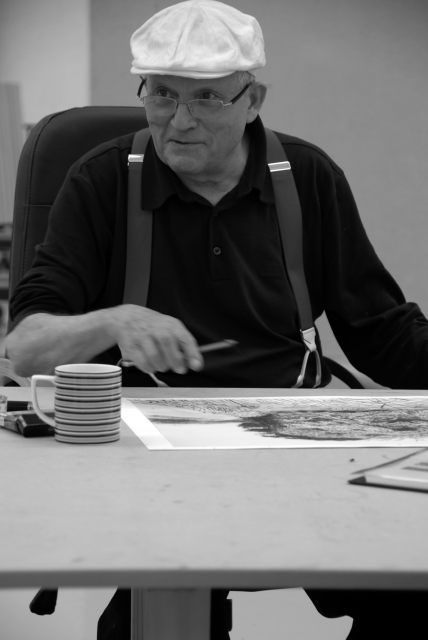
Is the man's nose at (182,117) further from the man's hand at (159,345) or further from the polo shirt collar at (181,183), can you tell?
the man's hand at (159,345)

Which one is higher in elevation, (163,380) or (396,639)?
(163,380)

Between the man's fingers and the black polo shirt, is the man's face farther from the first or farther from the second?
the man's fingers

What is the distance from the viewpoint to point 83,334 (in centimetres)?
117

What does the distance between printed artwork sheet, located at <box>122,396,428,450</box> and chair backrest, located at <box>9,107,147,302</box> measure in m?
0.60

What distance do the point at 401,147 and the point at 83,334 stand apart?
305 centimetres

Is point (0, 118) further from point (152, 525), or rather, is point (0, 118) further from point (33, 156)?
point (152, 525)

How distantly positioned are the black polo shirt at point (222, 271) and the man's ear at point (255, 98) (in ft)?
0.20

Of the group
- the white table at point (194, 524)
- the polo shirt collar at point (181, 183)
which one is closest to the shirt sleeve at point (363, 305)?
the polo shirt collar at point (181, 183)

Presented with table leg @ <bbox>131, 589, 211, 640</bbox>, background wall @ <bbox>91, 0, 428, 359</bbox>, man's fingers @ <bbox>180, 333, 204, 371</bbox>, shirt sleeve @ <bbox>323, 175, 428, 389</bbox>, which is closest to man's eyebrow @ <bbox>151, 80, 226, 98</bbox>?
shirt sleeve @ <bbox>323, 175, 428, 389</bbox>

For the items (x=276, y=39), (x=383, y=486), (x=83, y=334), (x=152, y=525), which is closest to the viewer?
(x=152, y=525)

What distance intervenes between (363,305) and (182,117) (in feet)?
1.70

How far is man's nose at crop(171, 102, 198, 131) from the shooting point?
1467 mm

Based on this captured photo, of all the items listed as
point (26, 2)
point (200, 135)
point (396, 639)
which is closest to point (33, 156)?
point (200, 135)

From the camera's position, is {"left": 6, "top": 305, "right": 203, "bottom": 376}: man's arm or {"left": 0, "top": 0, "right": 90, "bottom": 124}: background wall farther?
{"left": 0, "top": 0, "right": 90, "bottom": 124}: background wall
